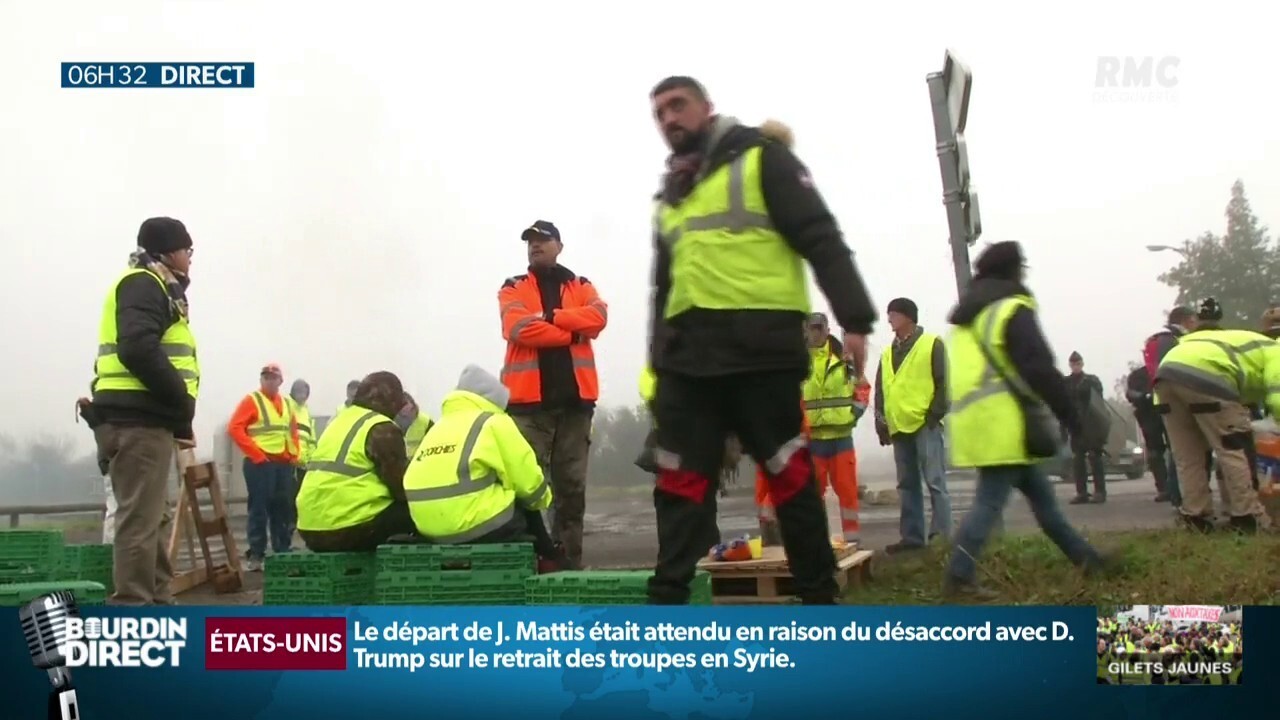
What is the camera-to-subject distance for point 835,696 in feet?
9.67

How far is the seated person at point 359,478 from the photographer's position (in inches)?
121

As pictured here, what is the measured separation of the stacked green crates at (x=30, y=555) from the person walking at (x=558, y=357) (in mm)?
1285

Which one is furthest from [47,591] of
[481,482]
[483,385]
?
[483,385]

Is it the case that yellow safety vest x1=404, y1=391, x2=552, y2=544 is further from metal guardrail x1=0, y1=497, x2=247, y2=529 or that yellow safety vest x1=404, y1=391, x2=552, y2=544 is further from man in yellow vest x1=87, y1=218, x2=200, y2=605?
man in yellow vest x1=87, y1=218, x2=200, y2=605

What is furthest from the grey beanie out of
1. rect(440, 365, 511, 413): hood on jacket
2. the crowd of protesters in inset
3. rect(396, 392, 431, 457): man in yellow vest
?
the crowd of protesters in inset

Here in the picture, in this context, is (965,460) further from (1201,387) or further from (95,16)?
(95,16)

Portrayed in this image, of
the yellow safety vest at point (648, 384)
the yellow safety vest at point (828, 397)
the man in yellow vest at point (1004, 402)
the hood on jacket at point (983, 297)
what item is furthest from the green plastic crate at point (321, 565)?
the hood on jacket at point (983, 297)

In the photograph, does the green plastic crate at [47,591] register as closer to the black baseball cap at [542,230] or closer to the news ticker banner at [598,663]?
the news ticker banner at [598,663]

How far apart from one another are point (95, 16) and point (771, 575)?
7.64 feet

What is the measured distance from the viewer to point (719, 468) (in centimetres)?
297

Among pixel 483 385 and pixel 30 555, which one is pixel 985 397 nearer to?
pixel 483 385

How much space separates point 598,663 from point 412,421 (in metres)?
0.81

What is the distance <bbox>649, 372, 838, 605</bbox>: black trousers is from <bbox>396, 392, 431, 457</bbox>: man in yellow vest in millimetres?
645

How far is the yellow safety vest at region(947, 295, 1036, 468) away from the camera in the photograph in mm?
2916
